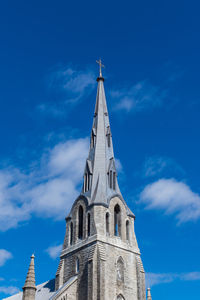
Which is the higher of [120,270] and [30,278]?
[120,270]

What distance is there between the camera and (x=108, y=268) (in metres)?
35.7

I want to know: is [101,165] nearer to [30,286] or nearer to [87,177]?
[87,177]

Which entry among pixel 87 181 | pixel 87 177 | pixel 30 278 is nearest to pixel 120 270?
pixel 30 278

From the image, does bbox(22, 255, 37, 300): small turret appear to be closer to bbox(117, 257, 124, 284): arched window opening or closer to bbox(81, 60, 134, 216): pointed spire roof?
bbox(117, 257, 124, 284): arched window opening

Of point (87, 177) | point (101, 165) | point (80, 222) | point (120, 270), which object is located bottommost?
point (120, 270)

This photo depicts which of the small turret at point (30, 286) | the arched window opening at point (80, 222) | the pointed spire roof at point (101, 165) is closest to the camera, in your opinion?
the small turret at point (30, 286)

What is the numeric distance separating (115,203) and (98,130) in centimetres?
960

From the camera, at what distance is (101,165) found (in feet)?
143

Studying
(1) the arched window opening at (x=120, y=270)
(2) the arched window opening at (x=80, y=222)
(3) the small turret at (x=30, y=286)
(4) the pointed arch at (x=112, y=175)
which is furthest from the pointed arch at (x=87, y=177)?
(3) the small turret at (x=30, y=286)

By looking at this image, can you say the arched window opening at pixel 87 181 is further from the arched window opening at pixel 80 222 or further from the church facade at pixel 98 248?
the arched window opening at pixel 80 222

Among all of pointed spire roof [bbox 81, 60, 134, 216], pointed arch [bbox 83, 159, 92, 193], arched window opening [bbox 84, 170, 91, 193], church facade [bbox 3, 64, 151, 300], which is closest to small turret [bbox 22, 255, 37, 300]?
church facade [bbox 3, 64, 151, 300]

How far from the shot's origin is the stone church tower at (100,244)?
3503 centimetres

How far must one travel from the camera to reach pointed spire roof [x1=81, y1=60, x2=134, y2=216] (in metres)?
40.9

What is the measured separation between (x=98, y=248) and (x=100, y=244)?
0.60 meters
